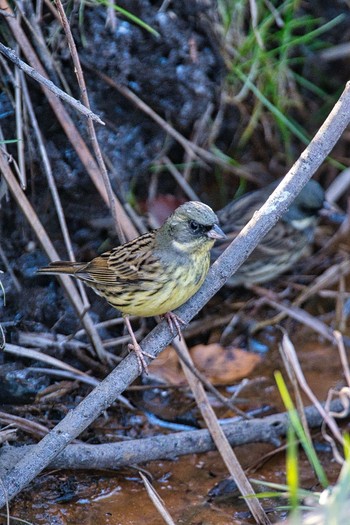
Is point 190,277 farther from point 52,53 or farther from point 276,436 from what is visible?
point 52,53

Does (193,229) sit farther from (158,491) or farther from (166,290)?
(158,491)

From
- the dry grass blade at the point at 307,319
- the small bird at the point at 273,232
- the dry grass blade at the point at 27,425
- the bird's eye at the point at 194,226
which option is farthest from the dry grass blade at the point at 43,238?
the dry grass blade at the point at 307,319

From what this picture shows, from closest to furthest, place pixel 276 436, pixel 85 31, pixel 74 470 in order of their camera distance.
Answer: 1. pixel 74 470
2. pixel 276 436
3. pixel 85 31

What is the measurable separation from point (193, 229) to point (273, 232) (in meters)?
1.90

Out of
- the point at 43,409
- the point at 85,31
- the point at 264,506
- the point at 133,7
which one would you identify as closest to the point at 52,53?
the point at 85,31

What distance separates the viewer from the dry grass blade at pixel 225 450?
3449 millimetres

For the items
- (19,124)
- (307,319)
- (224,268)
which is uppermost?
(19,124)

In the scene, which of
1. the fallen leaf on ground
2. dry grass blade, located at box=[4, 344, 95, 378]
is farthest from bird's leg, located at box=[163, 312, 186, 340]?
the fallen leaf on ground

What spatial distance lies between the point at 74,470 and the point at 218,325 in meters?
1.56

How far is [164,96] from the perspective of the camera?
16.6ft

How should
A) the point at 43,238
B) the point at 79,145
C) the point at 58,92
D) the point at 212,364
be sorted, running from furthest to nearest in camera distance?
the point at 212,364, the point at 79,145, the point at 43,238, the point at 58,92

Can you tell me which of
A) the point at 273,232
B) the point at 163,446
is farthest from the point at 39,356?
the point at 273,232

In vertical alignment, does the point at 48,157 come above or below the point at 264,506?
above

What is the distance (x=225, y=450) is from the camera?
145 inches
